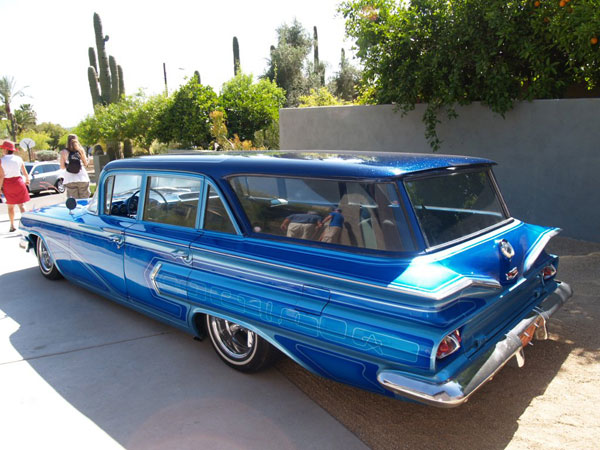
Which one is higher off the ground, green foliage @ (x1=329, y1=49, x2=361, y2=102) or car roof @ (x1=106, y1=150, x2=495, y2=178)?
green foliage @ (x1=329, y1=49, x2=361, y2=102)

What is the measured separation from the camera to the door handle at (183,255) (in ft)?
11.3

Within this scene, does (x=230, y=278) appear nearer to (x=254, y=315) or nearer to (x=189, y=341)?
(x=254, y=315)

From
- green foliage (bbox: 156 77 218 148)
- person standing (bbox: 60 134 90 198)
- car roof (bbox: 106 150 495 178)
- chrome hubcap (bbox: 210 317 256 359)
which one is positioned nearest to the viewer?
car roof (bbox: 106 150 495 178)

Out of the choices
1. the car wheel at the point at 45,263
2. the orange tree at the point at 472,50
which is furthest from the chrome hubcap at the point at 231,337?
the orange tree at the point at 472,50

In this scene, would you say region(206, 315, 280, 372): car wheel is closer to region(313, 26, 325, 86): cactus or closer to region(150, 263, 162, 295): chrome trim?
region(150, 263, 162, 295): chrome trim

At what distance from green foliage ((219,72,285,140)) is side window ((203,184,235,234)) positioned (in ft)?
45.0

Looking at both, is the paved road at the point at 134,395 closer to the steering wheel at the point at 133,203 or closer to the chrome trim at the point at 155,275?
the chrome trim at the point at 155,275

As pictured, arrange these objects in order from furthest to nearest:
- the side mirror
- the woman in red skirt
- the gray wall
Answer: the woman in red skirt → the gray wall → the side mirror

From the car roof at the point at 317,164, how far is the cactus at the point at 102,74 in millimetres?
28585

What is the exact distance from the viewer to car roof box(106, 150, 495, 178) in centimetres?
276

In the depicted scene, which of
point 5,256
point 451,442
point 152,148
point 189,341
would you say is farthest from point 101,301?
point 152,148

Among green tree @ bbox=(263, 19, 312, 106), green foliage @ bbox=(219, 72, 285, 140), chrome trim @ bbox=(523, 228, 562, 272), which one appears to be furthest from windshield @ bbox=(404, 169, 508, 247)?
green tree @ bbox=(263, 19, 312, 106)

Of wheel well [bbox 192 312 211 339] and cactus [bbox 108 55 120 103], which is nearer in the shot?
wheel well [bbox 192 312 211 339]

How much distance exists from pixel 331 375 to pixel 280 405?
0.59 meters
